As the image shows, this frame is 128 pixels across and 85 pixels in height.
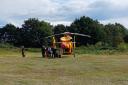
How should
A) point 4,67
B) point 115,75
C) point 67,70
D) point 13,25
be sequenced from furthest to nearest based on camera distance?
point 13,25 < point 4,67 < point 67,70 < point 115,75

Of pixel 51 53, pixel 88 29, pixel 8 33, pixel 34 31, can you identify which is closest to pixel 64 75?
pixel 51 53

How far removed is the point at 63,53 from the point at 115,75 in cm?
2354

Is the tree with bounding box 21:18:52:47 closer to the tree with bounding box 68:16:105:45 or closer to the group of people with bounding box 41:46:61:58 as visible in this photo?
the tree with bounding box 68:16:105:45

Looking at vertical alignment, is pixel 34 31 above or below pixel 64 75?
above

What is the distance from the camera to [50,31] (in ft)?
415

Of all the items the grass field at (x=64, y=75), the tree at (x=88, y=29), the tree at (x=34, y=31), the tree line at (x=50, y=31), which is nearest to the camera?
the grass field at (x=64, y=75)

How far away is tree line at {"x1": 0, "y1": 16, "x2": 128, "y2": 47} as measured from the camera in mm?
115625

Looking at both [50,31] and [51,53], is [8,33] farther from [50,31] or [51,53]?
[51,53]

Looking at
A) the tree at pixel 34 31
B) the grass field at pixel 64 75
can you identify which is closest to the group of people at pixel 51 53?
the grass field at pixel 64 75

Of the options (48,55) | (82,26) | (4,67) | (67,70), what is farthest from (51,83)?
(82,26)

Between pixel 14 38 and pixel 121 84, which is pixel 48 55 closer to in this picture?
pixel 121 84

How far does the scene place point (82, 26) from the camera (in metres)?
123

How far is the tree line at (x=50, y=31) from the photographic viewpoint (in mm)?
115625

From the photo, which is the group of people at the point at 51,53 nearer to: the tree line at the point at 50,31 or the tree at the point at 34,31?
the tree line at the point at 50,31
